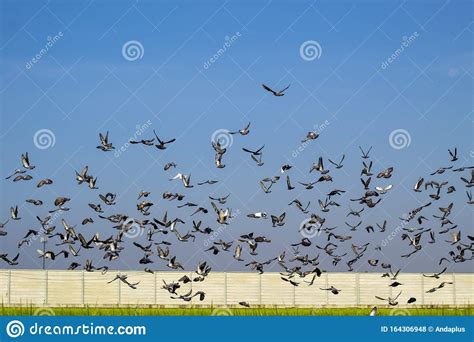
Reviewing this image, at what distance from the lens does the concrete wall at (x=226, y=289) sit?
4853 cm

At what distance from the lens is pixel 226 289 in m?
49.8

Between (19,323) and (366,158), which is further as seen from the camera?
(366,158)

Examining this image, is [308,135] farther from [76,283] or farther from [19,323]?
[76,283]

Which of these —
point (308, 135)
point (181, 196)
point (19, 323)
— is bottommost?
point (19, 323)

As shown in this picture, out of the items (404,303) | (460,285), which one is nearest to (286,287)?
(404,303)

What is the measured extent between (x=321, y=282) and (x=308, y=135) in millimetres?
20481

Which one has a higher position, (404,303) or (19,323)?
(404,303)

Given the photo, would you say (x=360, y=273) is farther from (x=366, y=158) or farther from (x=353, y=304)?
(x=366, y=158)

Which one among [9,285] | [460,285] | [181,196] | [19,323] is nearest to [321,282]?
[460,285]

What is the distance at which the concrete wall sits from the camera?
159 ft

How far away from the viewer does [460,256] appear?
30453 millimetres

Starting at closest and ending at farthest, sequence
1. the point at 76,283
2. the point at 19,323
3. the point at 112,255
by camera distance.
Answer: the point at 19,323
the point at 112,255
the point at 76,283

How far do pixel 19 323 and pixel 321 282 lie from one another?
30066 mm

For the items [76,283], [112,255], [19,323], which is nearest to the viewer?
[19,323]
